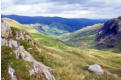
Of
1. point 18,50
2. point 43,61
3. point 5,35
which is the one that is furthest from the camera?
point 5,35

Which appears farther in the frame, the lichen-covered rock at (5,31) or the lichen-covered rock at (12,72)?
the lichen-covered rock at (5,31)

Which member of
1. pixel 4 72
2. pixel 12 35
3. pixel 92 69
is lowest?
pixel 92 69

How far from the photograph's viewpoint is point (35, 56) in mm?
26203

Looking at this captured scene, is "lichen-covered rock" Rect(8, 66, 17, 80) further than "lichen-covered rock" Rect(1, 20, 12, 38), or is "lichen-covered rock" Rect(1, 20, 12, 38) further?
"lichen-covered rock" Rect(1, 20, 12, 38)

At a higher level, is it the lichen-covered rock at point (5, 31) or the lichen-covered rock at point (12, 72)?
the lichen-covered rock at point (5, 31)

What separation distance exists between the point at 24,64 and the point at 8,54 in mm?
3342

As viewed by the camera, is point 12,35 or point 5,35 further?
point 12,35

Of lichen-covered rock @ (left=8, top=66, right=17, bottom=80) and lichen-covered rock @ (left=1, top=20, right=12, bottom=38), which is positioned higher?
lichen-covered rock @ (left=1, top=20, right=12, bottom=38)

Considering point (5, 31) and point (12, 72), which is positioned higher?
point (5, 31)

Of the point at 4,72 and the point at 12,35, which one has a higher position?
the point at 12,35

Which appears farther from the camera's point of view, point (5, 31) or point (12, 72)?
point (5, 31)

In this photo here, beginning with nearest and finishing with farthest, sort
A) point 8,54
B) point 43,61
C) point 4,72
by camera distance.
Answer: point 4,72 → point 8,54 → point 43,61

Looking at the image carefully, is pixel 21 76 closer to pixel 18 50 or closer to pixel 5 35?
pixel 18 50

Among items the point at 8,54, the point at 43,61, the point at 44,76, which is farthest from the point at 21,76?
the point at 43,61
